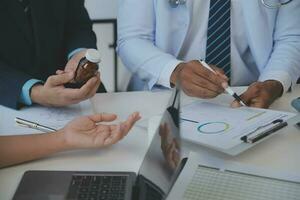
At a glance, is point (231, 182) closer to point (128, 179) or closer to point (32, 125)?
point (128, 179)

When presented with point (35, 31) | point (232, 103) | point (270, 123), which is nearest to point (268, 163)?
point (270, 123)

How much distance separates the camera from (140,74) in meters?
1.40

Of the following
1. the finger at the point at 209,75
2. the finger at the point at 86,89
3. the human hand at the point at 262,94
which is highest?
the finger at the point at 209,75

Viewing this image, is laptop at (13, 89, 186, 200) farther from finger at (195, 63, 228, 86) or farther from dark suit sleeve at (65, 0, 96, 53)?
dark suit sleeve at (65, 0, 96, 53)

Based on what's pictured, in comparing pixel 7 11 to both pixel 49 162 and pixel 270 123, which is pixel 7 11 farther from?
pixel 270 123

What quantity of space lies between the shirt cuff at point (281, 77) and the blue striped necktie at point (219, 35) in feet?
0.56

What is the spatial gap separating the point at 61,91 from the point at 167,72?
0.38 metres

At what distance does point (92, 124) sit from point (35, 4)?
562 millimetres

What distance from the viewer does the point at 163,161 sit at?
23.2 inches

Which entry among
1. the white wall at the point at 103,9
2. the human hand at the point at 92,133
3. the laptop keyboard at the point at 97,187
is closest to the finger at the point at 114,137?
the human hand at the point at 92,133

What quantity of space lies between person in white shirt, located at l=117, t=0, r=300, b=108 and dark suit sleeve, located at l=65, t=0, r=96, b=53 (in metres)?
0.12

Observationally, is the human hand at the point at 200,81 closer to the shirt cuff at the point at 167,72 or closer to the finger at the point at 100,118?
the shirt cuff at the point at 167,72

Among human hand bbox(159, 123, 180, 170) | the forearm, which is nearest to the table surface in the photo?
the forearm

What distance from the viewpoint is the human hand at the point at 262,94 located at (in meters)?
1.10
